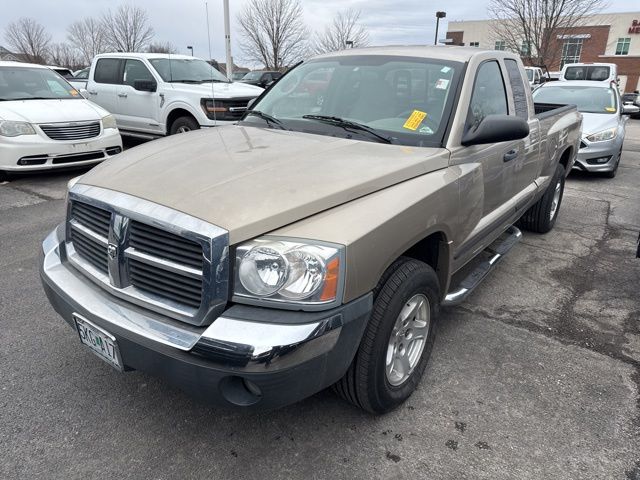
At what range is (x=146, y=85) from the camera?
336 inches

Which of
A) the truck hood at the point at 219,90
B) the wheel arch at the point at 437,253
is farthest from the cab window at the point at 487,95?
the truck hood at the point at 219,90

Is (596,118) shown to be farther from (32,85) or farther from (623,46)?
A: (623,46)

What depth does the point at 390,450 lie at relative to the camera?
Answer: 7.53 feet

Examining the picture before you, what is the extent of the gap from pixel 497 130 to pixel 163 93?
729 centimetres

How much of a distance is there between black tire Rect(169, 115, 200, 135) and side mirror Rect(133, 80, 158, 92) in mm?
696

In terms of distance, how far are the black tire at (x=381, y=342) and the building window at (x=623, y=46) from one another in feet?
172

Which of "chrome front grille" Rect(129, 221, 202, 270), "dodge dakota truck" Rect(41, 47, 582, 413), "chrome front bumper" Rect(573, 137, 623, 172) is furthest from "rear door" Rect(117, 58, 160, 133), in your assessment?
"chrome front bumper" Rect(573, 137, 623, 172)

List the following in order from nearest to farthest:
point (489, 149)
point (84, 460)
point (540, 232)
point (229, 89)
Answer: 1. point (84, 460)
2. point (489, 149)
3. point (540, 232)
4. point (229, 89)

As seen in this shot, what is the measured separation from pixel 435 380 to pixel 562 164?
3.80m

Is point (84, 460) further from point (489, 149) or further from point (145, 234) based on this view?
point (489, 149)

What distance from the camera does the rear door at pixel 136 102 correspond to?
885 centimetres

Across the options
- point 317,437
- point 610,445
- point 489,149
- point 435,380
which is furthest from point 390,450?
point 489,149

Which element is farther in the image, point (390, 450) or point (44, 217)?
point (44, 217)

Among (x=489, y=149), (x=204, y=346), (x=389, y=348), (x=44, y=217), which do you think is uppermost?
(x=489, y=149)
